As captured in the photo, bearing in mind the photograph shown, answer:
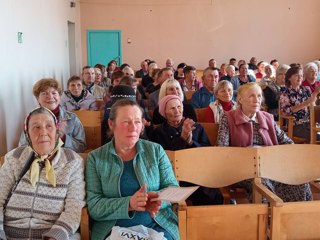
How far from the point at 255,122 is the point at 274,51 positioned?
378 inches

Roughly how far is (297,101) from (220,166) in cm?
281

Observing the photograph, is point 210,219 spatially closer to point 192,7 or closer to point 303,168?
point 303,168

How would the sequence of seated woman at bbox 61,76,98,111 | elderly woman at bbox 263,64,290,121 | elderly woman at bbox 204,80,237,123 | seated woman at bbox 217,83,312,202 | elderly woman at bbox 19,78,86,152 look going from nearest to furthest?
1. seated woman at bbox 217,83,312,202
2. elderly woman at bbox 19,78,86,152
3. elderly woman at bbox 204,80,237,123
4. seated woman at bbox 61,76,98,111
5. elderly woman at bbox 263,64,290,121

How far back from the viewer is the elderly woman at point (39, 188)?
6.38 feet

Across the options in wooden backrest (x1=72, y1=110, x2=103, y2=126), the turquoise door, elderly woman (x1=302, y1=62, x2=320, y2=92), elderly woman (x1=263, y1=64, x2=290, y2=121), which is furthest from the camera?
the turquoise door

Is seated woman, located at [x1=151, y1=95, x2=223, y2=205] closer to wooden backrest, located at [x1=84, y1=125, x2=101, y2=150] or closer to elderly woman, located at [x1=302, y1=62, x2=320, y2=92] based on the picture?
wooden backrest, located at [x1=84, y1=125, x2=101, y2=150]

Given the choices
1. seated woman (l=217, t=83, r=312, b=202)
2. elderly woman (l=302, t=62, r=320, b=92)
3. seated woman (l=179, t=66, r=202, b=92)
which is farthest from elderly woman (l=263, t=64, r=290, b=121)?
seated woman (l=217, t=83, r=312, b=202)

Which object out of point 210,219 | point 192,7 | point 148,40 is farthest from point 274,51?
point 210,219

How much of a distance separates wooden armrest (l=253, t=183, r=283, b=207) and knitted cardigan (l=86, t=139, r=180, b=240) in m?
0.57

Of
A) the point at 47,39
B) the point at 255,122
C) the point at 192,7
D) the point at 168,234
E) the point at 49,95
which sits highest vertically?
the point at 192,7

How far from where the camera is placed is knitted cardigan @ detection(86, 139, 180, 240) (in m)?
1.96

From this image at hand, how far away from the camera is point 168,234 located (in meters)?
2.01

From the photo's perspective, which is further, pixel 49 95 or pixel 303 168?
pixel 49 95

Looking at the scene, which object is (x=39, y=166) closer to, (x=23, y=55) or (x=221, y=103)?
(x=221, y=103)
